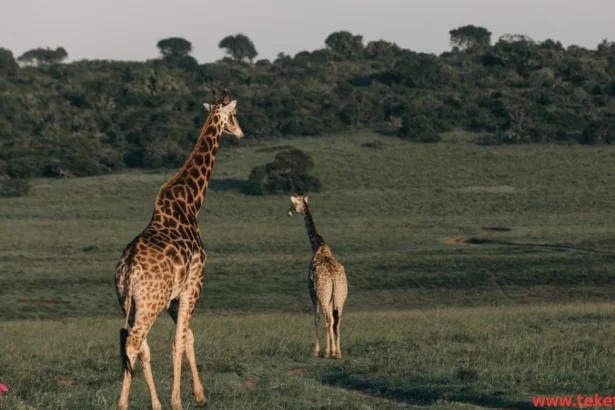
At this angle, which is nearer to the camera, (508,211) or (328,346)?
(328,346)

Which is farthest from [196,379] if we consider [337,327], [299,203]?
[299,203]

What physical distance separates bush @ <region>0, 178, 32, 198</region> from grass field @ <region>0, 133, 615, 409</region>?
600mm

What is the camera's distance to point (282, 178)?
61.9 metres

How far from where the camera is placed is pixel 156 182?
65625mm

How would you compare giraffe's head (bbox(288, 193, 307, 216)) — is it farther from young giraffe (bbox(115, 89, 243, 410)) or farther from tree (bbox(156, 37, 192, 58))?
tree (bbox(156, 37, 192, 58))

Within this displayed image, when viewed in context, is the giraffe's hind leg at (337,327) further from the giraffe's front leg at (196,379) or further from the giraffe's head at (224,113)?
the giraffe's front leg at (196,379)

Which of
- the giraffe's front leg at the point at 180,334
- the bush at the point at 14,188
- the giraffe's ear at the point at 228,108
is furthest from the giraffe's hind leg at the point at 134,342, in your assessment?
the bush at the point at 14,188

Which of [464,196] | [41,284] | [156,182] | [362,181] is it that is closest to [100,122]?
[156,182]

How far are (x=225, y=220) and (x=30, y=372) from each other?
3840 centimetres

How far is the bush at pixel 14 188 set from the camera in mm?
62500

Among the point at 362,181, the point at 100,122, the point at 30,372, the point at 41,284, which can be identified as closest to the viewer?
the point at 30,372

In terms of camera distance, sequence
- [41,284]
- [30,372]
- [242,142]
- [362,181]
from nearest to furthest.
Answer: [30,372] → [41,284] → [362,181] → [242,142]

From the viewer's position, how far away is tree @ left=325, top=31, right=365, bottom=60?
127938 mm

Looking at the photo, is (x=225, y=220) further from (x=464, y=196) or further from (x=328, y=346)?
(x=328, y=346)
